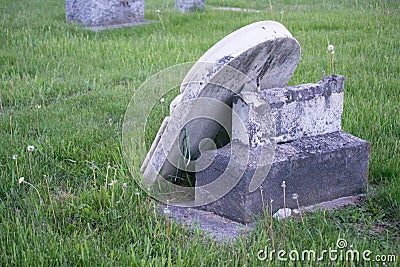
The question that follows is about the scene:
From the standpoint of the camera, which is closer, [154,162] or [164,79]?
[154,162]

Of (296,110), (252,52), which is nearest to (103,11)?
(296,110)

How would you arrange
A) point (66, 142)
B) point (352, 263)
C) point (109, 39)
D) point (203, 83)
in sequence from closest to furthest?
1. point (352, 263)
2. point (203, 83)
3. point (66, 142)
4. point (109, 39)

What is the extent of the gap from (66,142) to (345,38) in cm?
441

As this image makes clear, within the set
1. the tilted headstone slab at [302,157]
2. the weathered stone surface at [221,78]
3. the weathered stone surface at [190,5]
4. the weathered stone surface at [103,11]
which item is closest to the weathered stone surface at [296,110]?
the tilted headstone slab at [302,157]

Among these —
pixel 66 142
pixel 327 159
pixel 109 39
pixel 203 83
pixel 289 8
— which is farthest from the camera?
pixel 289 8

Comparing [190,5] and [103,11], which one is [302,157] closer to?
[103,11]

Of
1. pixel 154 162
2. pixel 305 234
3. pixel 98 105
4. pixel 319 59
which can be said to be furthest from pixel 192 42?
pixel 305 234

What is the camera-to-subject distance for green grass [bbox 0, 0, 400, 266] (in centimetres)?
264

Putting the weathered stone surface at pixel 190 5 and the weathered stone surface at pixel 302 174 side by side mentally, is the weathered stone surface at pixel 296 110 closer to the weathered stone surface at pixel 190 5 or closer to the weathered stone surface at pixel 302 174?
the weathered stone surface at pixel 302 174

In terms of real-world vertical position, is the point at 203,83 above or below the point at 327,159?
above

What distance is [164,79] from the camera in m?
5.08

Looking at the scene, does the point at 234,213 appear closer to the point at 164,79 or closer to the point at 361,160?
the point at 361,160

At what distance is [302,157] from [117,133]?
1.61 metres

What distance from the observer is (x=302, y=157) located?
314cm
